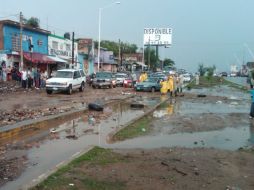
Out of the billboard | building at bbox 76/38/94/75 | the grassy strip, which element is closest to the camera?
Result: the grassy strip

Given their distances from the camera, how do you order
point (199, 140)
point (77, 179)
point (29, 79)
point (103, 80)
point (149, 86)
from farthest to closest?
point (103, 80)
point (149, 86)
point (29, 79)
point (199, 140)
point (77, 179)

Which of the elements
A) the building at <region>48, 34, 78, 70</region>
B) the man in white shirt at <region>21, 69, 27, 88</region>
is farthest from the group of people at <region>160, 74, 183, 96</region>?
the building at <region>48, 34, 78, 70</region>

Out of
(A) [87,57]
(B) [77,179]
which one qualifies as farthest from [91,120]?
(A) [87,57]

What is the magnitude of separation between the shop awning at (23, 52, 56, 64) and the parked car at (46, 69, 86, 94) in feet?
36.9

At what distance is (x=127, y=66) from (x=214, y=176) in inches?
4203

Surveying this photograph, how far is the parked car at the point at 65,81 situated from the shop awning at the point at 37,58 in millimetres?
11262

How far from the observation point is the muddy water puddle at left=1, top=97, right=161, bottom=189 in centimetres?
895

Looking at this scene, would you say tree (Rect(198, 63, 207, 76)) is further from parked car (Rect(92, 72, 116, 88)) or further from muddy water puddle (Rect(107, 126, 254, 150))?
muddy water puddle (Rect(107, 126, 254, 150))

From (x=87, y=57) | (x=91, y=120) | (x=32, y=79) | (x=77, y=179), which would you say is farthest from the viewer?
(x=87, y=57)

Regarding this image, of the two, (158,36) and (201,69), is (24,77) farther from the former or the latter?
(201,69)

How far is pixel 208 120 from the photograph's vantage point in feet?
63.4

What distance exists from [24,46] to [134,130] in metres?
37.0

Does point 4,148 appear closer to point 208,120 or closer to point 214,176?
point 214,176

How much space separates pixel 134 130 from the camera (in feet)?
50.3
